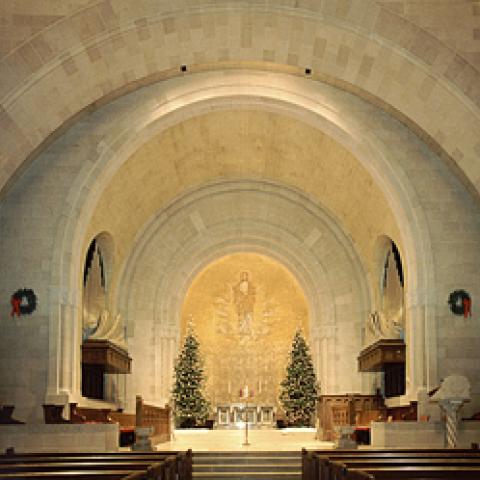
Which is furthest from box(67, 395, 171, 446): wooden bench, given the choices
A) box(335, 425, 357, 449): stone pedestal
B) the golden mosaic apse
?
the golden mosaic apse

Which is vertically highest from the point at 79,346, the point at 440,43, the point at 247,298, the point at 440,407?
the point at 440,43

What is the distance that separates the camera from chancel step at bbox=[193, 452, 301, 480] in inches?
556

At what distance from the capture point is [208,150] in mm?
22312

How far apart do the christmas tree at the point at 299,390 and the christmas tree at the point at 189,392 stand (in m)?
2.30

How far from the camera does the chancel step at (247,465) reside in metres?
14.1

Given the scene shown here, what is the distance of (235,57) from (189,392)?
34.4ft

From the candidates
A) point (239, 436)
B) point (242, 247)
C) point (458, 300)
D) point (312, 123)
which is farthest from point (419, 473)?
point (242, 247)

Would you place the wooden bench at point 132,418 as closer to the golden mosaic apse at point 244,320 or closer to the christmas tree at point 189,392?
the christmas tree at point 189,392

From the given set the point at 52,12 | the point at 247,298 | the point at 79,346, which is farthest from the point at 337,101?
the point at 247,298

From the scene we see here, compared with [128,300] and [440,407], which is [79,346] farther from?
[440,407]

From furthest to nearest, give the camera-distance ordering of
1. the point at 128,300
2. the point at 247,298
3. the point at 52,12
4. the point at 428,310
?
the point at 247,298 → the point at 128,300 → the point at 428,310 → the point at 52,12

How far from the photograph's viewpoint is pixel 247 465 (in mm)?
14586

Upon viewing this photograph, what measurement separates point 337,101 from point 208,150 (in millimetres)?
4610

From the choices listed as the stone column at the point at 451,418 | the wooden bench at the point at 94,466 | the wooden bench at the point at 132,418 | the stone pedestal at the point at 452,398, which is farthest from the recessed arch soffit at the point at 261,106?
the wooden bench at the point at 94,466
